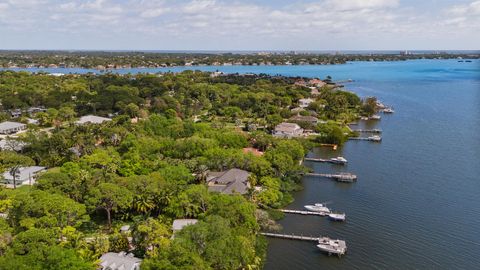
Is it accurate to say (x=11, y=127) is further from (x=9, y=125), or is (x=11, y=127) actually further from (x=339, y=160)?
(x=339, y=160)

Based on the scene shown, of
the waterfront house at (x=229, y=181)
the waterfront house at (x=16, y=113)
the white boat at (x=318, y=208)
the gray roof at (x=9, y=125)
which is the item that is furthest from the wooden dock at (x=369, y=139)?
the waterfront house at (x=16, y=113)

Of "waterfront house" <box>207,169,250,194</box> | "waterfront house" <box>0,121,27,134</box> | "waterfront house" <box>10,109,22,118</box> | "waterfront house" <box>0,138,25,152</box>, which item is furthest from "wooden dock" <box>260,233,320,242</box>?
"waterfront house" <box>10,109,22,118</box>

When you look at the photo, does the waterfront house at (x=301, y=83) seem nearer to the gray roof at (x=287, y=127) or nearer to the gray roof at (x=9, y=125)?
the gray roof at (x=287, y=127)

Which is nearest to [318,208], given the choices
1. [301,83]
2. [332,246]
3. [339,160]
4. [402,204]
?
[332,246]

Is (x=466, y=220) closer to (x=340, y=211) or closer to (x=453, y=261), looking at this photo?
(x=453, y=261)

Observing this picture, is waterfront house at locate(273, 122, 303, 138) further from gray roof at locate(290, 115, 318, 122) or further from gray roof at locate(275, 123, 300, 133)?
→ gray roof at locate(290, 115, 318, 122)
